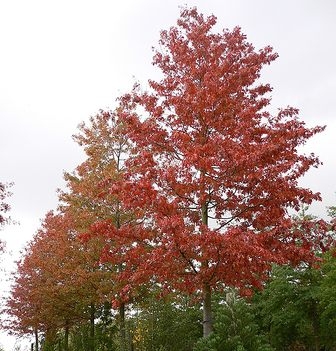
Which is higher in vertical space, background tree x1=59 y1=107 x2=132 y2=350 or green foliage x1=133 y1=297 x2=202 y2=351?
background tree x1=59 y1=107 x2=132 y2=350

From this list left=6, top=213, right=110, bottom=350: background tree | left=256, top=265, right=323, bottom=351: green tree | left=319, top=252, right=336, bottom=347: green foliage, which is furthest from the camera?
left=256, top=265, right=323, bottom=351: green tree

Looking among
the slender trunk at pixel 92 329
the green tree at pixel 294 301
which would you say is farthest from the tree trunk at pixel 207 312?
the green tree at pixel 294 301

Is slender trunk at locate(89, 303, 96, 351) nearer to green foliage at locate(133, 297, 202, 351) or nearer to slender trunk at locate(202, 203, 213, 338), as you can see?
green foliage at locate(133, 297, 202, 351)

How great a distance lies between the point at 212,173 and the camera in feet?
37.2

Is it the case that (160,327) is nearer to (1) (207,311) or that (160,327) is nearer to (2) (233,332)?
(1) (207,311)

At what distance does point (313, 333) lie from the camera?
23219 millimetres

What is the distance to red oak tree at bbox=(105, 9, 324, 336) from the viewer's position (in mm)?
10711

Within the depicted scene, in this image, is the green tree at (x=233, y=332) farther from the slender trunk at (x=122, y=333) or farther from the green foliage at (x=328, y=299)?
the green foliage at (x=328, y=299)

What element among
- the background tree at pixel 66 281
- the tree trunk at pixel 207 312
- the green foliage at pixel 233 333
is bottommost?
the green foliage at pixel 233 333

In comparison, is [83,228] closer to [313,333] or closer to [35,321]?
[35,321]

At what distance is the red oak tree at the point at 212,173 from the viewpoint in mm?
10711

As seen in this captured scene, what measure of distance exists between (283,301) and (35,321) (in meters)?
12.1

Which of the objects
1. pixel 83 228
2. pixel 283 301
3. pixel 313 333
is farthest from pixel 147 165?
pixel 313 333

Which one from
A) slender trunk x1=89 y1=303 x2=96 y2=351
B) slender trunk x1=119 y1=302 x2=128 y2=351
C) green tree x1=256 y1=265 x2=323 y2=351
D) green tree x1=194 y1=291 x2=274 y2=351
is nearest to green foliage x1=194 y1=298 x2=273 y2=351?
green tree x1=194 y1=291 x2=274 y2=351
